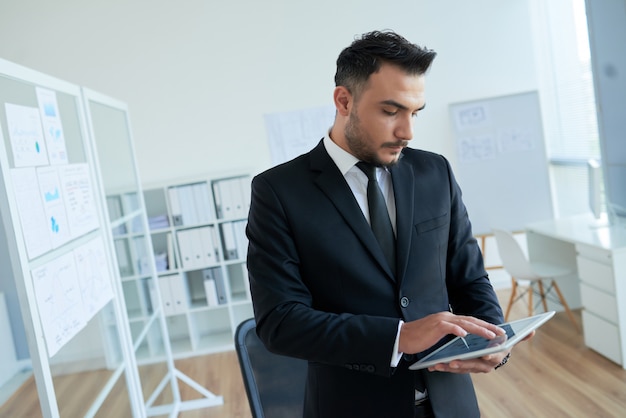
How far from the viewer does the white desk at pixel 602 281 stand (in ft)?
12.3

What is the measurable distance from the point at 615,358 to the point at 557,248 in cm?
126

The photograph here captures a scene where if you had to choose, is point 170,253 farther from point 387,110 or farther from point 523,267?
point 387,110

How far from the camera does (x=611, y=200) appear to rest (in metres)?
4.52

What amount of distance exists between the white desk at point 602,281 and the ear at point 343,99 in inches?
115

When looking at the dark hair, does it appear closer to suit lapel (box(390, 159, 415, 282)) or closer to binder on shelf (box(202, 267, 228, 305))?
suit lapel (box(390, 159, 415, 282))

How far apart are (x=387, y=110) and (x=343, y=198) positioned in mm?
224

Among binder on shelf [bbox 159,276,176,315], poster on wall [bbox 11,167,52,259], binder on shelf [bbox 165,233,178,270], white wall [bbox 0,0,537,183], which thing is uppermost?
white wall [bbox 0,0,537,183]

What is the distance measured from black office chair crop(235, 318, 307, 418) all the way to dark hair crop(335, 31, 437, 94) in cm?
74

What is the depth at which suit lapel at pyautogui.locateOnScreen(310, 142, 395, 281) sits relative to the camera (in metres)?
1.37

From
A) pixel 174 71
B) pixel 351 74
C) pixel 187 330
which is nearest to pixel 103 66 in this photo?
pixel 174 71

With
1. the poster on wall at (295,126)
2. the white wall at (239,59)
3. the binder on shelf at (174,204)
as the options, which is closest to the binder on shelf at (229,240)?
the binder on shelf at (174,204)

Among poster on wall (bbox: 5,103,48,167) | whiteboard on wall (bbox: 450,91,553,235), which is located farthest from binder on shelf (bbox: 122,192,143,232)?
whiteboard on wall (bbox: 450,91,553,235)

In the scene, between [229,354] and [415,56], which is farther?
[229,354]

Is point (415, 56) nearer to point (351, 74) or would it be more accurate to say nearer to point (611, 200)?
point (351, 74)
